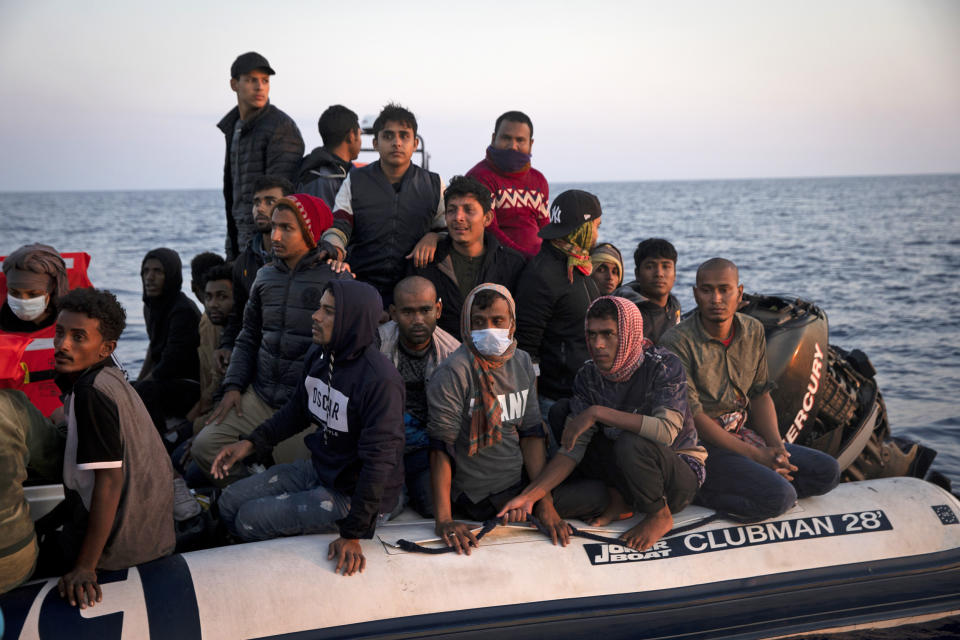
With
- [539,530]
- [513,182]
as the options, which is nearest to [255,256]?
[513,182]

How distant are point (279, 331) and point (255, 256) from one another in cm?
92

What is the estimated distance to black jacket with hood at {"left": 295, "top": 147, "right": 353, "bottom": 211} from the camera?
5.63 metres

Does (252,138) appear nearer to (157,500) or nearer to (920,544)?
(157,500)

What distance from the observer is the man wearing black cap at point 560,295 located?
14.5ft

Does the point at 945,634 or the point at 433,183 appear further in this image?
the point at 433,183

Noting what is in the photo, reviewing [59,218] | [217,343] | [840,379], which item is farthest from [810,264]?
[59,218]

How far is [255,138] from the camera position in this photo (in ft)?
19.6

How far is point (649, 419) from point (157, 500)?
7.24 feet

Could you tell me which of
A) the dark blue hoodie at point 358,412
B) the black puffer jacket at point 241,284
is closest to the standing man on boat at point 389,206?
the black puffer jacket at point 241,284

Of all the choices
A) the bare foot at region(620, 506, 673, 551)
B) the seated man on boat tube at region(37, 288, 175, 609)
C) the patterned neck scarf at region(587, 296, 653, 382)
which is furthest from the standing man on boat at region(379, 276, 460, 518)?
the seated man on boat tube at region(37, 288, 175, 609)

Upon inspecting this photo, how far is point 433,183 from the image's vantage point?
16.3ft

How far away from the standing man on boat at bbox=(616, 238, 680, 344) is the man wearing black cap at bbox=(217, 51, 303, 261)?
2.73m

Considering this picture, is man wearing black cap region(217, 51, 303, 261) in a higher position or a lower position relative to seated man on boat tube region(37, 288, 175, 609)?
higher

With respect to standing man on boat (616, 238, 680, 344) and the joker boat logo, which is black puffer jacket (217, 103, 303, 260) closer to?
standing man on boat (616, 238, 680, 344)
